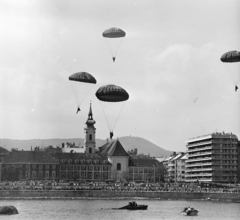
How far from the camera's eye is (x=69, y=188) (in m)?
126

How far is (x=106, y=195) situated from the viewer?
12288 cm

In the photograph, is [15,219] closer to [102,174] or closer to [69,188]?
[69,188]

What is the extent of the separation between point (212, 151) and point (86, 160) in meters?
43.2

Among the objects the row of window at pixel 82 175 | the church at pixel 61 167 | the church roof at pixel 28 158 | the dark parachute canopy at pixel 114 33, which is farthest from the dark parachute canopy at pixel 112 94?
the row of window at pixel 82 175

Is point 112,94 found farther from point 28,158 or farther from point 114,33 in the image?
point 28,158

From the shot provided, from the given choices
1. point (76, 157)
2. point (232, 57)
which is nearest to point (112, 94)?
point (232, 57)

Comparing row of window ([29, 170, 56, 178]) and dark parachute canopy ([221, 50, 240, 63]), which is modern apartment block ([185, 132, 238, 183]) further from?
dark parachute canopy ([221, 50, 240, 63])

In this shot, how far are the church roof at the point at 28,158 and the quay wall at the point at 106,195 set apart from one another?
49854 millimetres

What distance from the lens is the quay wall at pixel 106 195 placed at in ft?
388

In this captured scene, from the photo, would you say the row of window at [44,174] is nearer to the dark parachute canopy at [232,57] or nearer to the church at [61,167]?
the church at [61,167]

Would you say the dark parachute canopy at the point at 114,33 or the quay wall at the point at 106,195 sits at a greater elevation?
the dark parachute canopy at the point at 114,33

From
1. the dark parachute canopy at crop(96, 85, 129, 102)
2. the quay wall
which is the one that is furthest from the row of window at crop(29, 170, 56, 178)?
the dark parachute canopy at crop(96, 85, 129, 102)

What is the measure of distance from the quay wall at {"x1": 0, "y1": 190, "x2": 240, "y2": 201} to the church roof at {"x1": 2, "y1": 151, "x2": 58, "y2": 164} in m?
49.9

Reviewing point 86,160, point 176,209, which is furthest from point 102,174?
point 176,209
